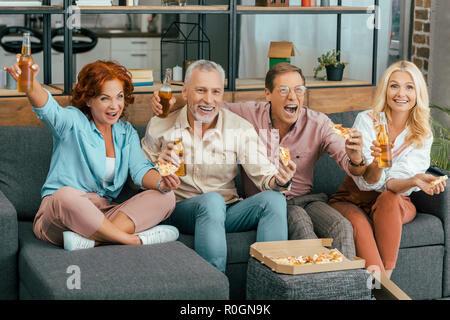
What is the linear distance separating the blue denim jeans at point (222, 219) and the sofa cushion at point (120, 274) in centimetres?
15

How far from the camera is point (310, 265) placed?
7.77 ft

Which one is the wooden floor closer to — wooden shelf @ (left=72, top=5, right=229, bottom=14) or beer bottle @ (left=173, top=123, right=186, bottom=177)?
beer bottle @ (left=173, top=123, right=186, bottom=177)

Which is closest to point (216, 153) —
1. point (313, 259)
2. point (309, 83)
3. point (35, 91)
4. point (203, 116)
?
point (203, 116)

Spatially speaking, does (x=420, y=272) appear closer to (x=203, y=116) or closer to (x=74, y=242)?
(x=203, y=116)

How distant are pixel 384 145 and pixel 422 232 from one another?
50 cm

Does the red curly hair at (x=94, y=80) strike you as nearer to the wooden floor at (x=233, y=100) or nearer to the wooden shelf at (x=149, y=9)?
the wooden floor at (x=233, y=100)

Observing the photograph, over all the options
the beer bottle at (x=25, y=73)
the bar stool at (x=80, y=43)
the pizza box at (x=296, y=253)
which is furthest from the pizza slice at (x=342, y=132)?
the bar stool at (x=80, y=43)

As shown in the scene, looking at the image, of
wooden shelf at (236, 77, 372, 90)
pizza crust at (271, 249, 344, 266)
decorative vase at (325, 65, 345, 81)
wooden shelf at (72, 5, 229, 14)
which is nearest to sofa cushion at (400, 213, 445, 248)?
pizza crust at (271, 249, 344, 266)
